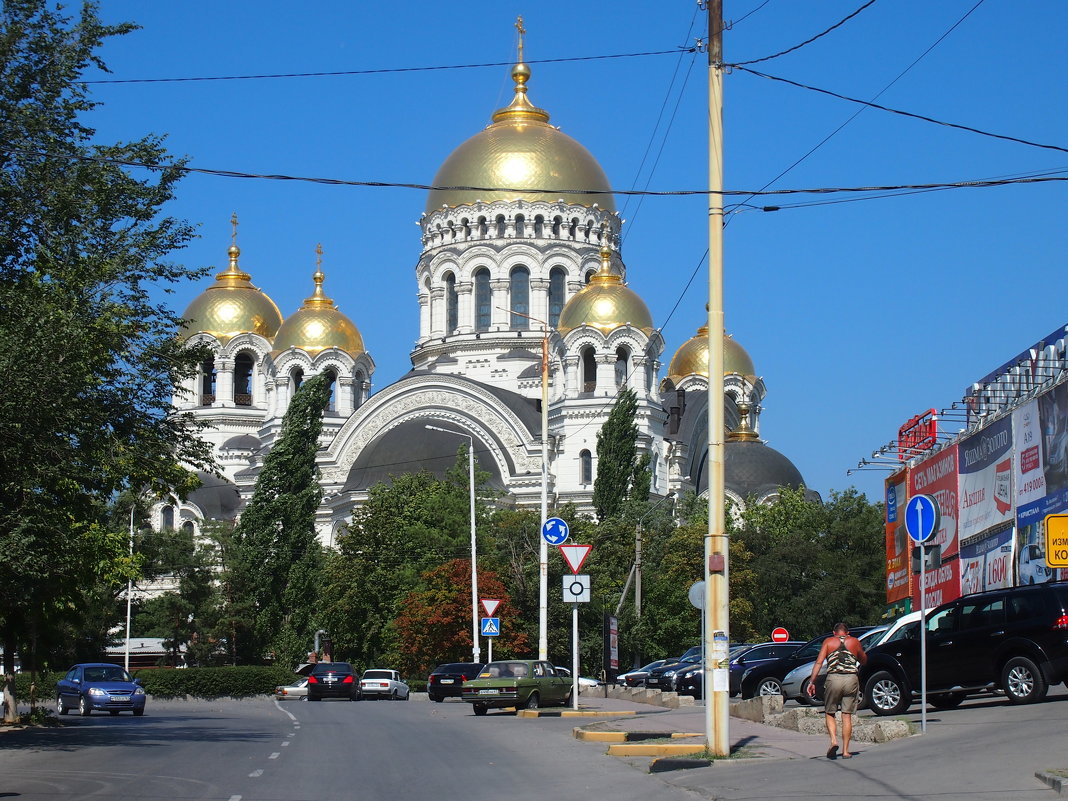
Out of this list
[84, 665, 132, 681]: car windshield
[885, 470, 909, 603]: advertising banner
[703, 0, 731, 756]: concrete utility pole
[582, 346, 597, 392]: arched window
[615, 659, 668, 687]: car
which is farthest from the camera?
[582, 346, 597, 392]: arched window

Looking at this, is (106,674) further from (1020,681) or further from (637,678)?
(1020,681)

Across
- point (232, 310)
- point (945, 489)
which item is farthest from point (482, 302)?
point (945, 489)

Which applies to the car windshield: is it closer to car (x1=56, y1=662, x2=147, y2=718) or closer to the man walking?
car (x1=56, y1=662, x2=147, y2=718)

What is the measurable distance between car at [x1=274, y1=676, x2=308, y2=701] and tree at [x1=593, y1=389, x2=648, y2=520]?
17666 mm

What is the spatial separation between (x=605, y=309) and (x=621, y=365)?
2.93 meters

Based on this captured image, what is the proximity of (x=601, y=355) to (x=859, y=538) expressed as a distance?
14.2m

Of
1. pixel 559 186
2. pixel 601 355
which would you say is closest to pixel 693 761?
pixel 601 355

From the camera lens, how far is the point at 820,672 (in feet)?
75.6

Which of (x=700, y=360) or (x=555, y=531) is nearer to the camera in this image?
(x=555, y=531)

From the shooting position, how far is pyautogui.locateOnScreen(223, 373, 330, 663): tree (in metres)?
60.4

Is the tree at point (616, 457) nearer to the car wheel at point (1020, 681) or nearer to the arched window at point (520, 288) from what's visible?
the arched window at point (520, 288)

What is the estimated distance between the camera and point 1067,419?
32.9 metres

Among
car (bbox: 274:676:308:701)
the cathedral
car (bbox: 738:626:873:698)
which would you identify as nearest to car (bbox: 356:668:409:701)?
car (bbox: 274:676:308:701)

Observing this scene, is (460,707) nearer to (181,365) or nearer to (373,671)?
(373,671)
